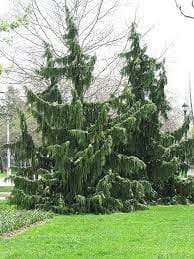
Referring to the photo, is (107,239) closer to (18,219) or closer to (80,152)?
(18,219)

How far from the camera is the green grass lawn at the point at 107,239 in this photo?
831 centimetres

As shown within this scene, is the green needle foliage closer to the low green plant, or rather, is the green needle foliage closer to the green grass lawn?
the low green plant

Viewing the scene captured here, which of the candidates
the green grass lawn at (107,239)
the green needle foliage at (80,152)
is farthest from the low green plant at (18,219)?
the green needle foliage at (80,152)

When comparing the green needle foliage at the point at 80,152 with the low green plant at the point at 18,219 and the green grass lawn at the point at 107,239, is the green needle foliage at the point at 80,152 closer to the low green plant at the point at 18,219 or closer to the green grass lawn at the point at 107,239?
the low green plant at the point at 18,219

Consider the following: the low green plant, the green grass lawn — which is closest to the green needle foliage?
the low green plant

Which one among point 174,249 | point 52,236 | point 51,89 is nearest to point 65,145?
point 51,89

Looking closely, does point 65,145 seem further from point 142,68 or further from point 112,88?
point 112,88

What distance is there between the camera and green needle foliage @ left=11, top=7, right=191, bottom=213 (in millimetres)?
16375

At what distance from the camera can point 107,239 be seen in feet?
32.6

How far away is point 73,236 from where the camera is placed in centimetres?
1056

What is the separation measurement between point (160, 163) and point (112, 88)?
21.1 ft

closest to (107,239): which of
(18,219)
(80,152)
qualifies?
(18,219)

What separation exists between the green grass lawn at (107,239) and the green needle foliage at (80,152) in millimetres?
2081

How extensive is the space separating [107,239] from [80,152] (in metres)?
6.77
